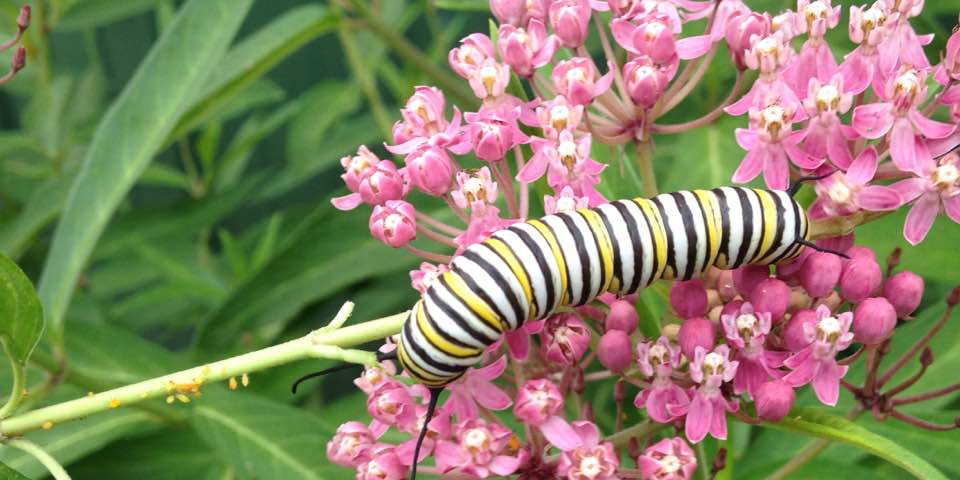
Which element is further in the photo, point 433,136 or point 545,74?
point 545,74

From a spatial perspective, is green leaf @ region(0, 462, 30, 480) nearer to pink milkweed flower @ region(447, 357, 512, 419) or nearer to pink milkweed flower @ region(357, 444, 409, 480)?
pink milkweed flower @ region(357, 444, 409, 480)

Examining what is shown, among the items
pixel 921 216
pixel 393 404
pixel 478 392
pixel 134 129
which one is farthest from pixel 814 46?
pixel 134 129

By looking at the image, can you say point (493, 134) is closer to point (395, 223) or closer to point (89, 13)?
point (395, 223)

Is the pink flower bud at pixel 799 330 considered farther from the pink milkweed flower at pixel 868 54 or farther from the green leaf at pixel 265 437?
the green leaf at pixel 265 437

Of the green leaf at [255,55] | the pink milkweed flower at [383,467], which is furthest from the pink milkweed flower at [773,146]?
the green leaf at [255,55]

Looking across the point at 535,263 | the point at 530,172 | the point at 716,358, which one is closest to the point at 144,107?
the point at 530,172

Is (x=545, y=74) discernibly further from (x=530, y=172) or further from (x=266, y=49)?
(x=266, y=49)
